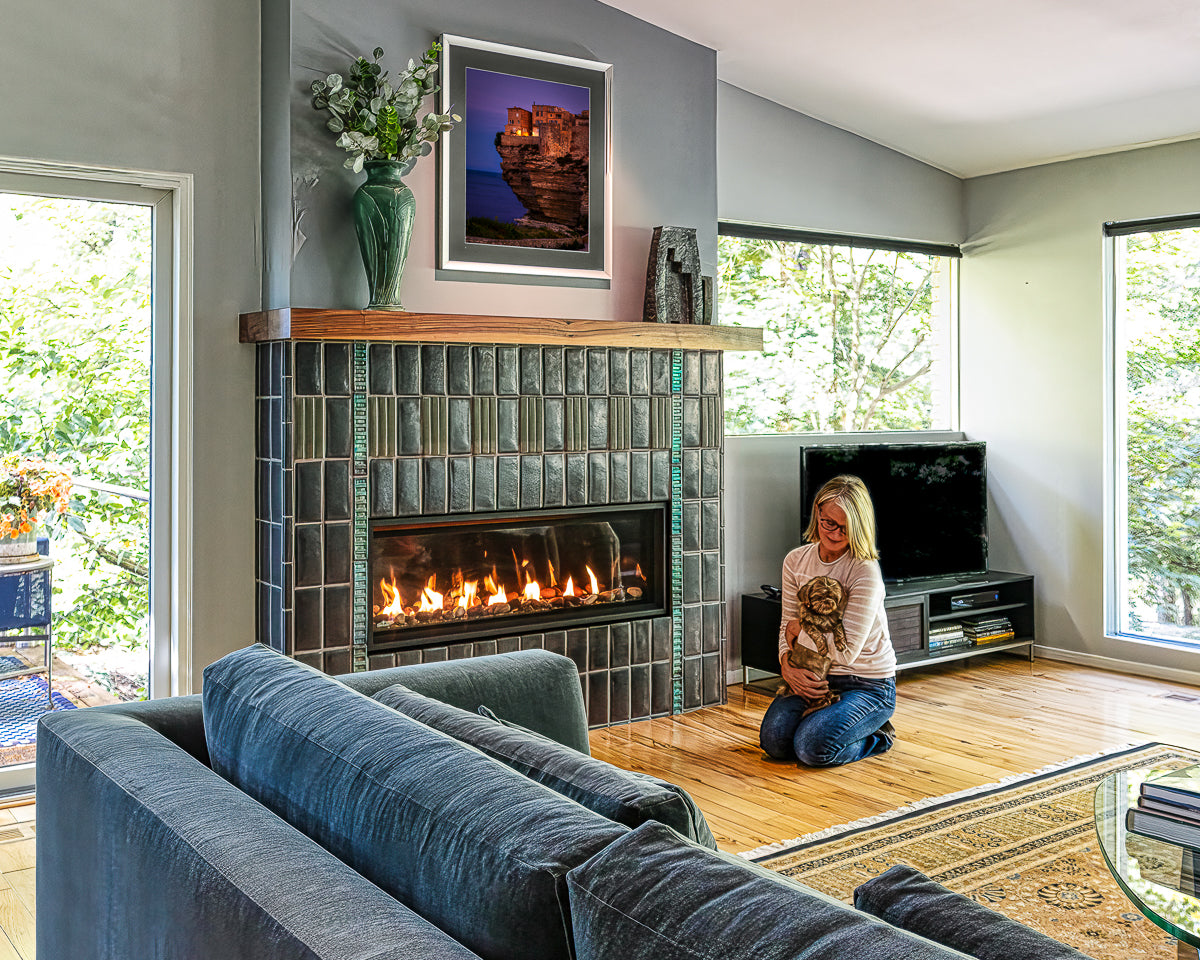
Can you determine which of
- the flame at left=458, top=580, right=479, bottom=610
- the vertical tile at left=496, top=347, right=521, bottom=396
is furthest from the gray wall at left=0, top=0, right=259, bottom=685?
the vertical tile at left=496, top=347, right=521, bottom=396

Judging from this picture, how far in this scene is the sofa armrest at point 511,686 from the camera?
7.98 feet

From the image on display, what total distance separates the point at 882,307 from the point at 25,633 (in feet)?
13.7

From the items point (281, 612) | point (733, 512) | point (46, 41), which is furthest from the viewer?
point (733, 512)

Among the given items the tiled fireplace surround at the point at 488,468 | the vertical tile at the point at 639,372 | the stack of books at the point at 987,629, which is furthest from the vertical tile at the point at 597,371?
the stack of books at the point at 987,629

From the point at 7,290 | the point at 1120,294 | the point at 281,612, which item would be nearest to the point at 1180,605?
the point at 1120,294

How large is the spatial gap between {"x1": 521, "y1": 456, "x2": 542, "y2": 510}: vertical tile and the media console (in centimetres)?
131

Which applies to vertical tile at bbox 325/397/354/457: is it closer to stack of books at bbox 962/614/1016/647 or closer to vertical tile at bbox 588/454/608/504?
vertical tile at bbox 588/454/608/504

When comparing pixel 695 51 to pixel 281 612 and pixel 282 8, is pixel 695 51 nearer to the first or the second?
pixel 282 8

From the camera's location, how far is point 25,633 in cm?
372

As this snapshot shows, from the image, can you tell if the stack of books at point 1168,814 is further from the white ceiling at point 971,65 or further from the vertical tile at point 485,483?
the white ceiling at point 971,65

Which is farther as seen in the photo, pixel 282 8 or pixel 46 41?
pixel 282 8

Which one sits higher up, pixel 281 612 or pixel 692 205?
pixel 692 205

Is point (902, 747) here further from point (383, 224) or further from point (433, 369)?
point (383, 224)

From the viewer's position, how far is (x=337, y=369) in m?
3.85
